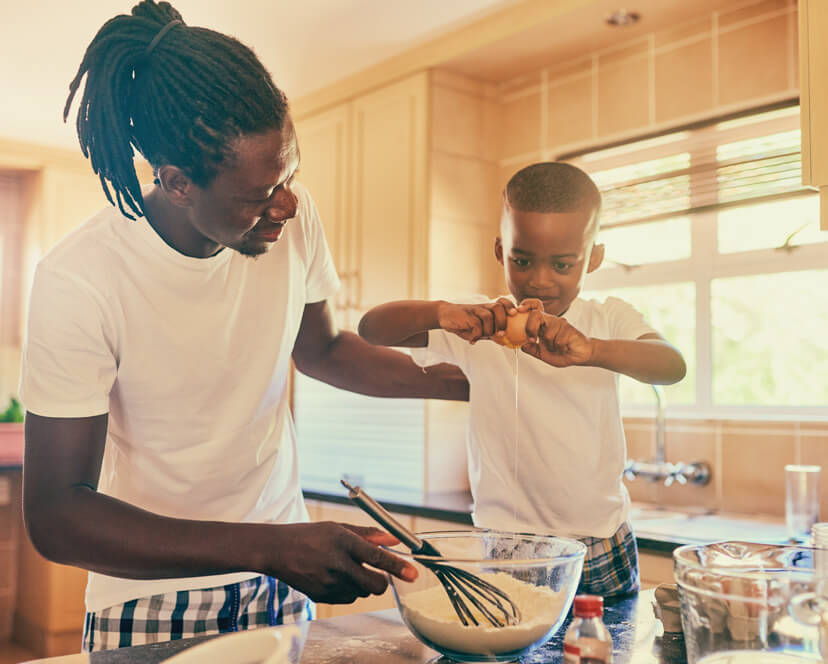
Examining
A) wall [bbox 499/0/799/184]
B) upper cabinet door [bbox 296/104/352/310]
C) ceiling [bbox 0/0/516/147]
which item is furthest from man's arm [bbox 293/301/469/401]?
upper cabinet door [bbox 296/104/352/310]

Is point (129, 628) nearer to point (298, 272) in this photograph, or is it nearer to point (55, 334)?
point (55, 334)

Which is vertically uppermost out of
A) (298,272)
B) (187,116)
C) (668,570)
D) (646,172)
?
(646,172)

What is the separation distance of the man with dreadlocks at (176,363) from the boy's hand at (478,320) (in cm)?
25

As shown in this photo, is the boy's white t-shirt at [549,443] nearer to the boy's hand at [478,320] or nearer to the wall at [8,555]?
the boy's hand at [478,320]

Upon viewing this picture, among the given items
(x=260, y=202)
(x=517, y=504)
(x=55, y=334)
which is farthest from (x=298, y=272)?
(x=517, y=504)

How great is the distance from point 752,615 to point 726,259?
2080 millimetres

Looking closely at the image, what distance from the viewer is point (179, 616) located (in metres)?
1.11

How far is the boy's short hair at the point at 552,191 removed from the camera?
127cm

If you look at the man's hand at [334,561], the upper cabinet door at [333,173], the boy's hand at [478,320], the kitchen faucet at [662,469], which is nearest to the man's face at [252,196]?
the boy's hand at [478,320]

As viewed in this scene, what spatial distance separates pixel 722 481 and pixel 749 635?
6.33 feet

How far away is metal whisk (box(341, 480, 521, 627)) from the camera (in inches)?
32.1

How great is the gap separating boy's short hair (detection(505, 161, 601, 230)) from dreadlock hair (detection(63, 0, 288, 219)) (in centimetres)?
42

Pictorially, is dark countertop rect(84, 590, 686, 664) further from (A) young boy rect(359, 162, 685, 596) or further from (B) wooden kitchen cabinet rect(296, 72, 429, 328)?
(B) wooden kitchen cabinet rect(296, 72, 429, 328)

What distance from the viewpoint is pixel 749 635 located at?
0.70 meters
